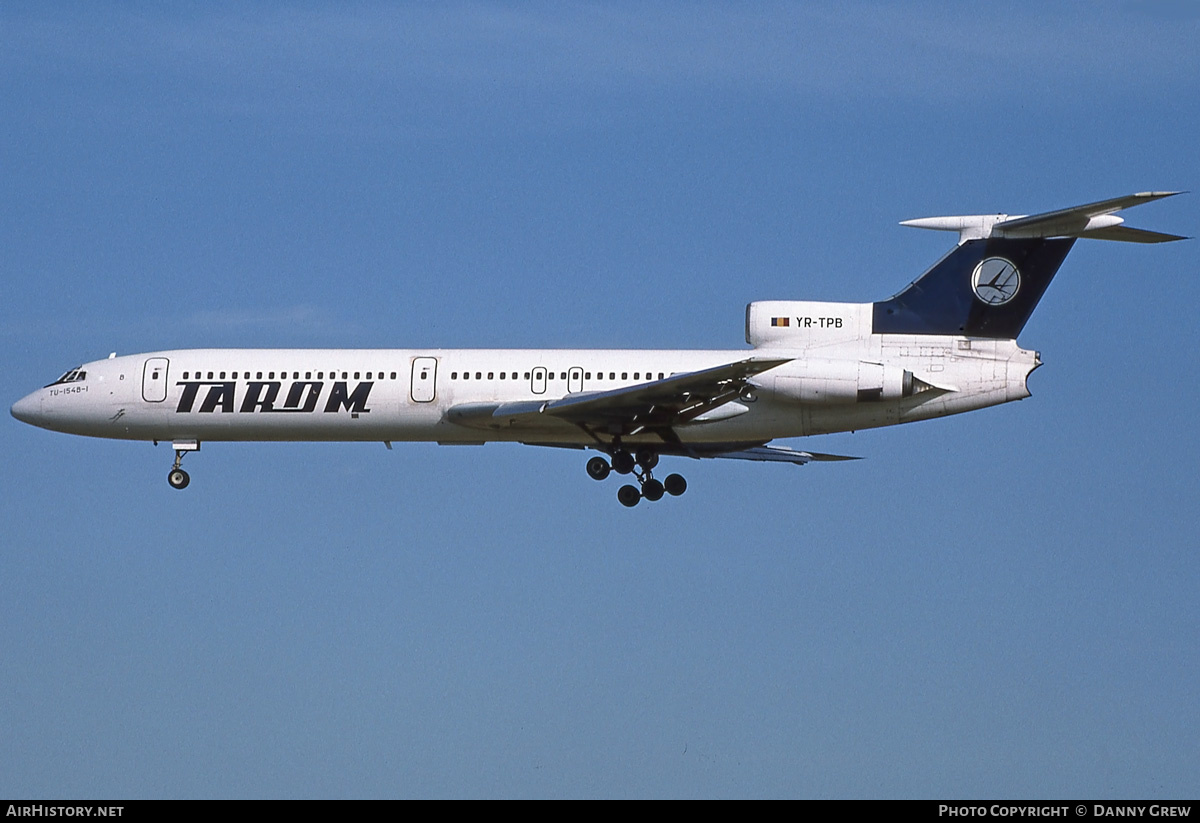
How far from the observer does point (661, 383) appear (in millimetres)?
36250

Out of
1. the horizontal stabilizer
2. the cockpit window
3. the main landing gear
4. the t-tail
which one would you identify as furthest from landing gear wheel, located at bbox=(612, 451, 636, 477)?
the cockpit window

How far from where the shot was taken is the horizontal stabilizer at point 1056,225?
119ft

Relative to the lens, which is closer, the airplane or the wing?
the wing

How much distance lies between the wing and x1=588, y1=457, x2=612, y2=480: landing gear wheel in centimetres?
83

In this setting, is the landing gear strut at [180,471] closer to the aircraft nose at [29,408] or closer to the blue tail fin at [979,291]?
the aircraft nose at [29,408]

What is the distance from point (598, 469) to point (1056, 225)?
11690mm

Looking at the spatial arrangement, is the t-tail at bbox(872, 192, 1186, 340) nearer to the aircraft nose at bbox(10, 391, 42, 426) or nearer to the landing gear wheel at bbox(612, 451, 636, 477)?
the landing gear wheel at bbox(612, 451, 636, 477)

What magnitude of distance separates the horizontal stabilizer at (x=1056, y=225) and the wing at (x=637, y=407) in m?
5.96

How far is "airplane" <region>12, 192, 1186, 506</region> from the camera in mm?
37062

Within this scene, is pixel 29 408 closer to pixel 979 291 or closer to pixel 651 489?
pixel 651 489

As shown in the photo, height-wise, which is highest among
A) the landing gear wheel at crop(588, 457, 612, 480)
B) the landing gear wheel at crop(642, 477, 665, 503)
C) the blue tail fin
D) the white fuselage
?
the blue tail fin

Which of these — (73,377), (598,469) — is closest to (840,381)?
(598,469)

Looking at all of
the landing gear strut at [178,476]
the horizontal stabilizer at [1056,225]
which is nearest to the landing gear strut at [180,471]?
the landing gear strut at [178,476]
